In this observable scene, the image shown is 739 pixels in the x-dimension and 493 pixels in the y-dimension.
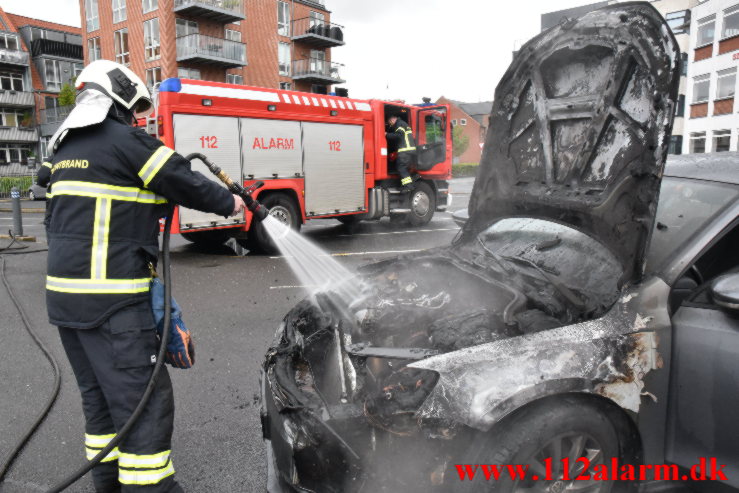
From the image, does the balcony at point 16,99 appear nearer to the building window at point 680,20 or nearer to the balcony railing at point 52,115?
the balcony railing at point 52,115

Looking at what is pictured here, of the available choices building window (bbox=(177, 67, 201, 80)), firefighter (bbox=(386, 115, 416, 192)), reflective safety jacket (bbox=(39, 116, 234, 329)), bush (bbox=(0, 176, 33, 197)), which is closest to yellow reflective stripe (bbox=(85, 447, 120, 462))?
reflective safety jacket (bbox=(39, 116, 234, 329))

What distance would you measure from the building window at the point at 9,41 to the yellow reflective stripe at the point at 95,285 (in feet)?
159

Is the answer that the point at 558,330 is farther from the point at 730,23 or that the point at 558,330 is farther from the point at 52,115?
the point at 52,115

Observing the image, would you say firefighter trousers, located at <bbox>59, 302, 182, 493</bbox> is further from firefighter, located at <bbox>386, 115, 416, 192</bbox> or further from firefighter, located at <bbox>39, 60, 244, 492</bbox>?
firefighter, located at <bbox>386, 115, 416, 192</bbox>

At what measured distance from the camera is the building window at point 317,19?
37.9 metres

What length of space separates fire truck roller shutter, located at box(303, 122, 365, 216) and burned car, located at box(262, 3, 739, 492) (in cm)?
744

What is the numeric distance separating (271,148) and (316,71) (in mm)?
29567

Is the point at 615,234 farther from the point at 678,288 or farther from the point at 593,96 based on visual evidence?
the point at 593,96

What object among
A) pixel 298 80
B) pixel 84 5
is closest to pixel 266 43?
pixel 298 80

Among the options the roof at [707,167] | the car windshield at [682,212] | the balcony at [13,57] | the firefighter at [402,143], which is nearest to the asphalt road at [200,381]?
the car windshield at [682,212]

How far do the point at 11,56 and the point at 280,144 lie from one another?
1625 inches

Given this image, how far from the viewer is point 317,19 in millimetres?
38469

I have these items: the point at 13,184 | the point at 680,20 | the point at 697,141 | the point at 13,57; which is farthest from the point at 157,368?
the point at 13,57

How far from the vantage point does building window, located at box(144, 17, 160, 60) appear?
99.3 ft
